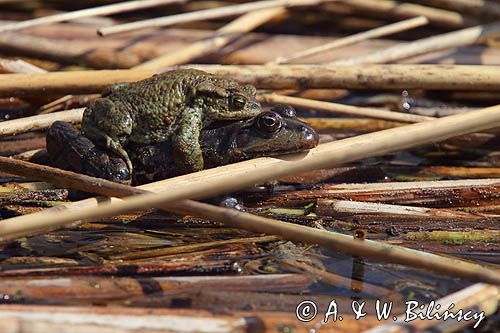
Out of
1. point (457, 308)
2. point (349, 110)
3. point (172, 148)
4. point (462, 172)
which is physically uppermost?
point (172, 148)

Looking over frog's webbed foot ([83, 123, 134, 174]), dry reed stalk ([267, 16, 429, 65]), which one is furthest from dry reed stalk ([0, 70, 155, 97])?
dry reed stalk ([267, 16, 429, 65])

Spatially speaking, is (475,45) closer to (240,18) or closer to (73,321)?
(240,18)

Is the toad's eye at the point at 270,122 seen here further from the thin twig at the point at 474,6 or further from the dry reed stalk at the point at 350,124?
the thin twig at the point at 474,6

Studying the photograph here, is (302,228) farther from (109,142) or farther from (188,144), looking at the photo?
(109,142)

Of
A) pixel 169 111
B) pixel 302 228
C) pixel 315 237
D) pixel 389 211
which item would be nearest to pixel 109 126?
pixel 169 111

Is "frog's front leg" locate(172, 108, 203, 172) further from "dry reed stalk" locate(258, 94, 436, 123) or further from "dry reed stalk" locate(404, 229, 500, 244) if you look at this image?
"dry reed stalk" locate(404, 229, 500, 244)

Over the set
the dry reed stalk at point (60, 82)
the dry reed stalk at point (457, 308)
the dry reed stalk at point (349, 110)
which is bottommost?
the dry reed stalk at point (457, 308)

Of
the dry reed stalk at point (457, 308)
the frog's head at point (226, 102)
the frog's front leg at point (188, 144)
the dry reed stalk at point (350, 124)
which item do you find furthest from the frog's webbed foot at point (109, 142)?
the dry reed stalk at point (457, 308)
